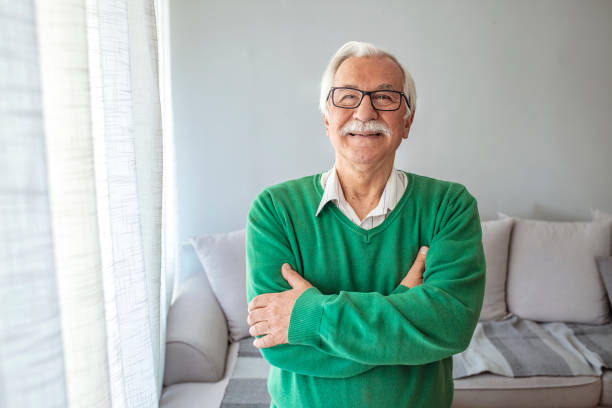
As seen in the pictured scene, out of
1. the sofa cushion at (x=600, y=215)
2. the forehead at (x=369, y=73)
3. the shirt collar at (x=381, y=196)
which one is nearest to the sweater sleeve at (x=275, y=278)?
the shirt collar at (x=381, y=196)

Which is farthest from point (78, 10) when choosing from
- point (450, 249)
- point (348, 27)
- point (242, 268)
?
point (348, 27)

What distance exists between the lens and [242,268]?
2.22 m

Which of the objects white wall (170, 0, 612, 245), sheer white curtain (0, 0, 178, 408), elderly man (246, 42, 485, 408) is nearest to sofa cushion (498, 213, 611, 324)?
white wall (170, 0, 612, 245)

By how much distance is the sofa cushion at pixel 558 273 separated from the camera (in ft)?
7.49

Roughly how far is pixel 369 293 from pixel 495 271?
1.73 metres

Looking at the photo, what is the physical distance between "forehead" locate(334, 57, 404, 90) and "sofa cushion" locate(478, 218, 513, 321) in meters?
1.66

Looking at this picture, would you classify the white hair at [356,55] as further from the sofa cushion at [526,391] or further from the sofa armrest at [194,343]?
the sofa cushion at [526,391]

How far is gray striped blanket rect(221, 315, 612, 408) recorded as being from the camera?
70.9 inches

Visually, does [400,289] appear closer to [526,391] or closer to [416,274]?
[416,274]

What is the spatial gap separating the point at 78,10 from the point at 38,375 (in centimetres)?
55

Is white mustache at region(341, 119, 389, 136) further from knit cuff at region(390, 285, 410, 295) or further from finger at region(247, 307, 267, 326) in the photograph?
finger at region(247, 307, 267, 326)

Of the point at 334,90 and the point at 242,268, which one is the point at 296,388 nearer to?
the point at 334,90

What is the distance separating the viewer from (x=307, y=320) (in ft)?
3.01

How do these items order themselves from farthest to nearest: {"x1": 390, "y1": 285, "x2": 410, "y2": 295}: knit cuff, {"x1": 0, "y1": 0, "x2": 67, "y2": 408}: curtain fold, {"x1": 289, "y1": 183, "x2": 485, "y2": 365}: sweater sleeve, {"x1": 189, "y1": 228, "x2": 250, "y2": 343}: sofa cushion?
{"x1": 189, "y1": 228, "x2": 250, "y2": 343}: sofa cushion, {"x1": 390, "y1": 285, "x2": 410, "y2": 295}: knit cuff, {"x1": 289, "y1": 183, "x2": 485, "y2": 365}: sweater sleeve, {"x1": 0, "y1": 0, "x2": 67, "y2": 408}: curtain fold
